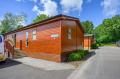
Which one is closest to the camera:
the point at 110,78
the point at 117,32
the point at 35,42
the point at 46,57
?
the point at 110,78

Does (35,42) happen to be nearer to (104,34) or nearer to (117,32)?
(117,32)

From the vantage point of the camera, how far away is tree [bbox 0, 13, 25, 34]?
5399 cm

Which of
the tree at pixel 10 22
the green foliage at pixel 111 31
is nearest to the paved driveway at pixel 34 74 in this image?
the tree at pixel 10 22

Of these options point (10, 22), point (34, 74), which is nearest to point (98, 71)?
point (34, 74)

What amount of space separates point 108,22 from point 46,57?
58.9 meters

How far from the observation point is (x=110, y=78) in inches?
299

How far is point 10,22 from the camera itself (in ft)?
184

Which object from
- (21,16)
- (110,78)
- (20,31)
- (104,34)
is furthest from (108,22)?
(110,78)

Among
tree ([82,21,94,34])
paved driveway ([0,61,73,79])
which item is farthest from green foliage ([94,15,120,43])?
paved driveway ([0,61,73,79])

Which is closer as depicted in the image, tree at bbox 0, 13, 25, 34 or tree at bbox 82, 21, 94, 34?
tree at bbox 0, 13, 25, 34

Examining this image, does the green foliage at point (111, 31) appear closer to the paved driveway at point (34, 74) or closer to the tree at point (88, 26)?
the tree at point (88, 26)

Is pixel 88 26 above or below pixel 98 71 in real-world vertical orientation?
above

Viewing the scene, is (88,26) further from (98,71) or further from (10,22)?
(98,71)

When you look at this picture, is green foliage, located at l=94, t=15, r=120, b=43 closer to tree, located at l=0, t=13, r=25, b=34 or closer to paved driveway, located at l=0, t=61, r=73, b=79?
tree, located at l=0, t=13, r=25, b=34
